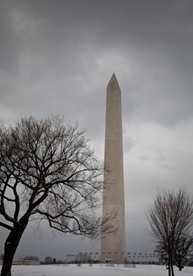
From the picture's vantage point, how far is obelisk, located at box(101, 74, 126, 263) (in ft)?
103

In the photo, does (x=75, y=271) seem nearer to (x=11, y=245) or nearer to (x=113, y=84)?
(x=11, y=245)

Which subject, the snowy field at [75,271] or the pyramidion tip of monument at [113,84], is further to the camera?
the pyramidion tip of monument at [113,84]

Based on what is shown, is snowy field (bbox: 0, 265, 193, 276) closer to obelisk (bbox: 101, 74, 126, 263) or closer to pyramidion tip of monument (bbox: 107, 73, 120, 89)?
obelisk (bbox: 101, 74, 126, 263)

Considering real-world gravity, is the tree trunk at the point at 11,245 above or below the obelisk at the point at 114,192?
below

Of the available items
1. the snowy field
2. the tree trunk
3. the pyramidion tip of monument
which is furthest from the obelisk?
the tree trunk

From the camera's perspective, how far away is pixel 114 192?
3216 cm

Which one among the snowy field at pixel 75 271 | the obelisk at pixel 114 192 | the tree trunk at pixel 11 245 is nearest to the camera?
the tree trunk at pixel 11 245

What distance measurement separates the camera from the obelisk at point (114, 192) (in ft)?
103

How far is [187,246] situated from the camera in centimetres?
3531

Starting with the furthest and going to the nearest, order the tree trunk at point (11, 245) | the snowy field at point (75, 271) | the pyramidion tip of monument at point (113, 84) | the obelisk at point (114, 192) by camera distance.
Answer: the pyramidion tip of monument at point (113, 84), the obelisk at point (114, 192), the snowy field at point (75, 271), the tree trunk at point (11, 245)

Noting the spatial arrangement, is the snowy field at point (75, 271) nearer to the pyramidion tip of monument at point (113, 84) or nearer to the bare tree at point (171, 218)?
the bare tree at point (171, 218)

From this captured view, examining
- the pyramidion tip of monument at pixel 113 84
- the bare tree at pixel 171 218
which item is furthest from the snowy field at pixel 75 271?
the pyramidion tip of monument at pixel 113 84

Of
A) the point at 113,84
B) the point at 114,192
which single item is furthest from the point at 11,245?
the point at 113,84

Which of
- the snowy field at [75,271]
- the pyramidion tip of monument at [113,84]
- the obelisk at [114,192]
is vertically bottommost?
the snowy field at [75,271]
